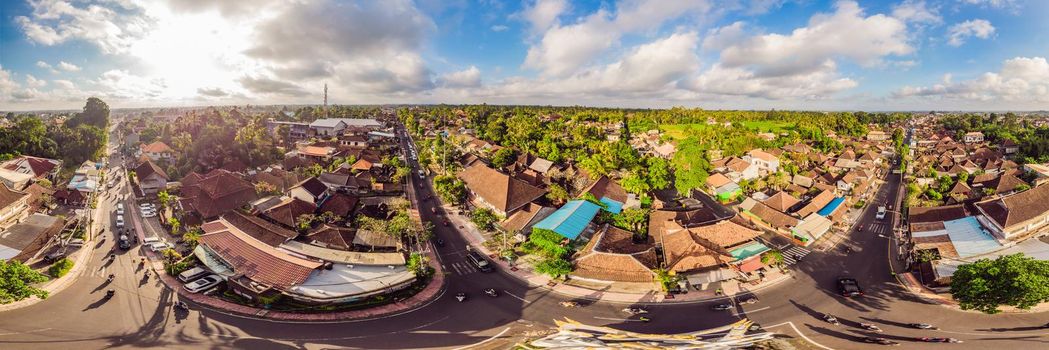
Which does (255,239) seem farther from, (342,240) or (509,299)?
(509,299)

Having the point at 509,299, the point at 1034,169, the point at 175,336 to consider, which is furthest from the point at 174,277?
the point at 1034,169

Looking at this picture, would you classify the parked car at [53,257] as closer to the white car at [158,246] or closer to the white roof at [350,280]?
the white car at [158,246]

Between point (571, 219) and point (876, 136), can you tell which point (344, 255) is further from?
point (876, 136)

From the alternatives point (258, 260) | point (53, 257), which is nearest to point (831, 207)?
point (258, 260)

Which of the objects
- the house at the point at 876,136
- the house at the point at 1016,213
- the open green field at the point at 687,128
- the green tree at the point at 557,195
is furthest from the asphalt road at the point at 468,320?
the house at the point at 876,136

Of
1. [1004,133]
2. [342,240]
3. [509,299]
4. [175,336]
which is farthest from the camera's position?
[1004,133]
